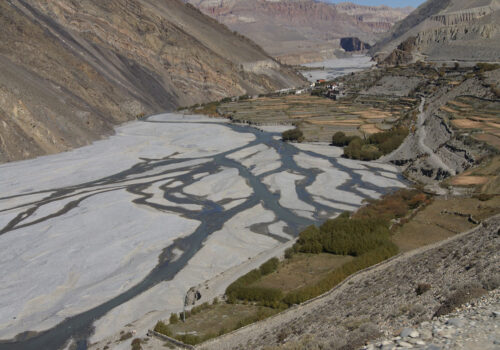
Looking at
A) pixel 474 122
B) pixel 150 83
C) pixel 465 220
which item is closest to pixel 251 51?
pixel 150 83

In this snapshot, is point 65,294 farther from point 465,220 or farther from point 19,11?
point 19,11

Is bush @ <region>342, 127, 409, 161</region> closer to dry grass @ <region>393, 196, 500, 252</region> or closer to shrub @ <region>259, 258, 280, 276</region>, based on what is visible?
dry grass @ <region>393, 196, 500, 252</region>

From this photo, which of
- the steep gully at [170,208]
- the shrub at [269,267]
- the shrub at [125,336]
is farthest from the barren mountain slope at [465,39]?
the shrub at [125,336]

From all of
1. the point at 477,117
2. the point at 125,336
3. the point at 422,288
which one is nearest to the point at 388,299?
the point at 422,288

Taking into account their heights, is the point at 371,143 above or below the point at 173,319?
above

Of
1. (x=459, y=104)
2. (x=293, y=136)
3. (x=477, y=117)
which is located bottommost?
(x=293, y=136)

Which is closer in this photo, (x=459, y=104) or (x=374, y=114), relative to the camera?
(x=459, y=104)

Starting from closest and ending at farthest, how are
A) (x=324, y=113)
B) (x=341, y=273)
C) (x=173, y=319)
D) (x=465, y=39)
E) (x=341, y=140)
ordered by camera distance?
(x=173, y=319) → (x=341, y=273) → (x=341, y=140) → (x=324, y=113) → (x=465, y=39)

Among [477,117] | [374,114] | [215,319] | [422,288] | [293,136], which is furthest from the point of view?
[374,114]

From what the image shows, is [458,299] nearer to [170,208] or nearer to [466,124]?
[170,208]
